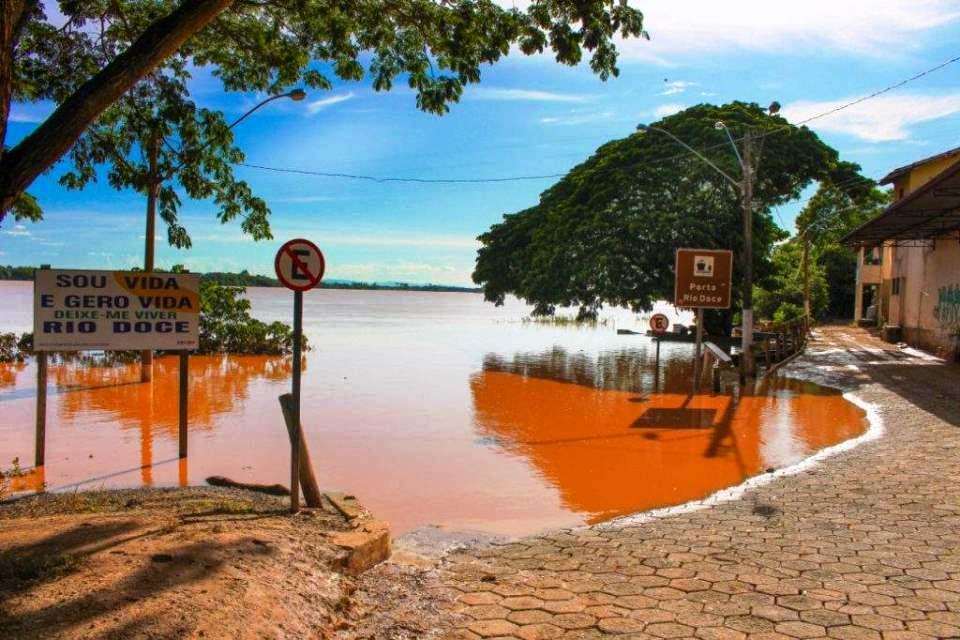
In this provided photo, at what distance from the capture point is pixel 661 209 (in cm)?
2734

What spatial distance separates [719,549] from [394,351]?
24.8 metres

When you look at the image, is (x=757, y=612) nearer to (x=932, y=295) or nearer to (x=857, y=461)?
(x=857, y=461)

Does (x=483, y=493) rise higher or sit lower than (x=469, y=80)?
lower

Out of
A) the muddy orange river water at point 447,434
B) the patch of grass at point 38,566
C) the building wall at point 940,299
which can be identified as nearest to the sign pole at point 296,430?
the muddy orange river water at point 447,434

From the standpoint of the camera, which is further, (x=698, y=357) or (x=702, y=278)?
(x=702, y=278)

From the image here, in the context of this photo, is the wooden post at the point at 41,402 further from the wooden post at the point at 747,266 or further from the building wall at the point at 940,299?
the building wall at the point at 940,299

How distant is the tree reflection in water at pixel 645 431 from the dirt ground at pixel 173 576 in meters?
3.80

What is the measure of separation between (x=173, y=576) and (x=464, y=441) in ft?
26.7

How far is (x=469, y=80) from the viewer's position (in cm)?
934

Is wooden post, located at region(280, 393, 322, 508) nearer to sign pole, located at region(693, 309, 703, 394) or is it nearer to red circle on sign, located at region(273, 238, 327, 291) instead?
red circle on sign, located at region(273, 238, 327, 291)

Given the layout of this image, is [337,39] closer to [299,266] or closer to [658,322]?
[299,266]

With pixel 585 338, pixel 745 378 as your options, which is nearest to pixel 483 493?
pixel 745 378

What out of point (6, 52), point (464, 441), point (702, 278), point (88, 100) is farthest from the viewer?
point (702, 278)

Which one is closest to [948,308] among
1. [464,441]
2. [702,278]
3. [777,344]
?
[777,344]
